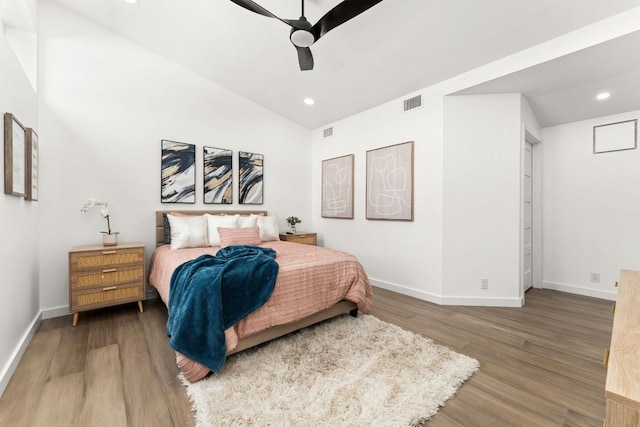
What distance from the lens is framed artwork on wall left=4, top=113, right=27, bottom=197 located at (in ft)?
6.24

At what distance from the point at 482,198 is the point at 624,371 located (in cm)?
289

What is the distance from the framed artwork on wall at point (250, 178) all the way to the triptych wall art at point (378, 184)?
116 cm

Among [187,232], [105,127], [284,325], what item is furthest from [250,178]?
[284,325]

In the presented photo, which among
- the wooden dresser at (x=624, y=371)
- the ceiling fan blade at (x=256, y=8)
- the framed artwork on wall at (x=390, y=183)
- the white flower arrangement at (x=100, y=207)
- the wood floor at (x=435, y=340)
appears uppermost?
the ceiling fan blade at (x=256, y=8)

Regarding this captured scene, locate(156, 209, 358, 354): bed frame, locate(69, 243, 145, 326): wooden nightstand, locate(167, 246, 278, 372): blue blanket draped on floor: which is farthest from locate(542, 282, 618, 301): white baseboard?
locate(69, 243, 145, 326): wooden nightstand

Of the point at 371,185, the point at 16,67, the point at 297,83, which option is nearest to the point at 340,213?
the point at 371,185

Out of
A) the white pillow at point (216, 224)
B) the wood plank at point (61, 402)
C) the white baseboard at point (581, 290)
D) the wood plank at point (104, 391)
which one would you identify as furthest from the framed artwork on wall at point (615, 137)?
the wood plank at point (61, 402)

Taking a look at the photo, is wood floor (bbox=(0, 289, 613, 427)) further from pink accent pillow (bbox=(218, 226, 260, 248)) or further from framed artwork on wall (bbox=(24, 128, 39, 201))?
framed artwork on wall (bbox=(24, 128, 39, 201))

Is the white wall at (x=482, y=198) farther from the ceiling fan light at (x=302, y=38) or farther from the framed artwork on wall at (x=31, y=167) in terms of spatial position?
the framed artwork on wall at (x=31, y=167)

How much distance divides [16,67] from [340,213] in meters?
3.87

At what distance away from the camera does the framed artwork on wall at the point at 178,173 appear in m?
3.61

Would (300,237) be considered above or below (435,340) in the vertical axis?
above

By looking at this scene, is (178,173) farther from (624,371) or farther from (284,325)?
(624,371)

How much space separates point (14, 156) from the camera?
2.03m
